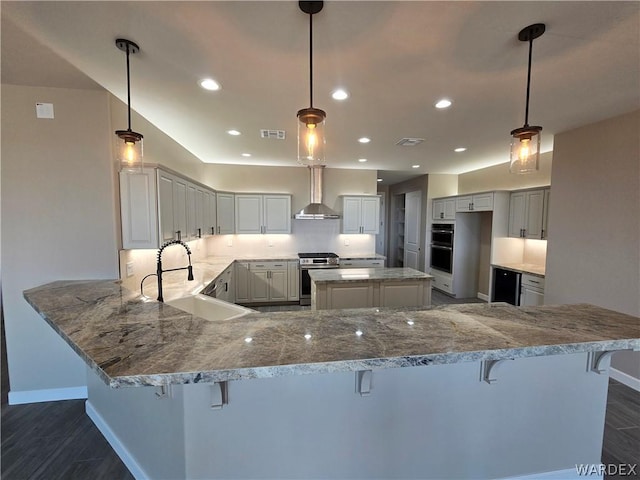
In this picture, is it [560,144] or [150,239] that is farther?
[560,144]

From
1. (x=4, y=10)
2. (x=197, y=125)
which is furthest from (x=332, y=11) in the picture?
(x=197, y=125)

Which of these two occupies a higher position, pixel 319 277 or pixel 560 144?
pixel 560 144

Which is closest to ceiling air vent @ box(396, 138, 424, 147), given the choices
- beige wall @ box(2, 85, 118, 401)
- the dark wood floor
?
beige wall @ box(2, 85, 118, 401)

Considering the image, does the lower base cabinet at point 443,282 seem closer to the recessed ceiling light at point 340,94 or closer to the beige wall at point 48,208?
the recessed ceiling light at point 340,94

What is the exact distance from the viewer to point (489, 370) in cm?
148

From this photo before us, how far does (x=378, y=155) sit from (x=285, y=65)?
295 cm

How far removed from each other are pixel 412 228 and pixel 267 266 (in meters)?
4.15

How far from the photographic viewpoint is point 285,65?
6.38 ft

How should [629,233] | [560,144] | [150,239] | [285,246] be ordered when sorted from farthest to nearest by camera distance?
[285,246] < [560,144] < [629,233] < [150,239]

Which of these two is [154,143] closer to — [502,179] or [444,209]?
[444,209]

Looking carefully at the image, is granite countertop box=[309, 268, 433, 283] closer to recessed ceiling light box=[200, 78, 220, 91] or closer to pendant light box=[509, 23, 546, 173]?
pendant light box=[509, 23, 546, 173]

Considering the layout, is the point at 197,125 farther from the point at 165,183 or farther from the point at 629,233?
the point at 629,233

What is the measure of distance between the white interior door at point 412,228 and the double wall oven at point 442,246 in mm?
530

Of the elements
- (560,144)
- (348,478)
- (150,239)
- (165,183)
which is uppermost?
(560,144)
